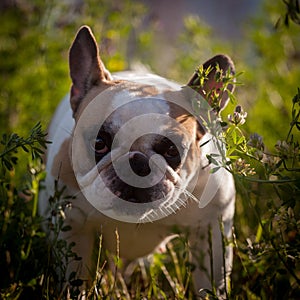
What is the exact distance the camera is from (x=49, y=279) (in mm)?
2045

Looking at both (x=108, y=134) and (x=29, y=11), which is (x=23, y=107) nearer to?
(x=29, y=11)

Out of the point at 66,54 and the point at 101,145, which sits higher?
the point at 66,54

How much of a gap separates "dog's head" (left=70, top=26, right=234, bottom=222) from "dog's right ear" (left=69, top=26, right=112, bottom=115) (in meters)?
0.01

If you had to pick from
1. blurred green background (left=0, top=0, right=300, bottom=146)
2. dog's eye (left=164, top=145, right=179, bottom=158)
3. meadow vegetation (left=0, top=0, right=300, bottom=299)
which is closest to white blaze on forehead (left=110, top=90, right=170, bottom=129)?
dog's eye (left=164, top=145, right=179, bottom=158)

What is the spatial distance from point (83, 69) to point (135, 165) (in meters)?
0.56

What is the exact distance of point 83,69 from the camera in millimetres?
2322

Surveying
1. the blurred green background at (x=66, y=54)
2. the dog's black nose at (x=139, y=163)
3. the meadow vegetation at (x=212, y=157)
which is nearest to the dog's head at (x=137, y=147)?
the dog's black nose at (x=139, y=163)

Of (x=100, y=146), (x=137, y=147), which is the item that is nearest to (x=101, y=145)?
(x=100, y=146)

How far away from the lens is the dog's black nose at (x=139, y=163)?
1953mm

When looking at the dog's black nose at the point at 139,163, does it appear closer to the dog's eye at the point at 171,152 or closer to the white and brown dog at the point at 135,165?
the white and brown dog at the point at 135,165

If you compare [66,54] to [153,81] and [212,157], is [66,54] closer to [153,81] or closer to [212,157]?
[153,81]

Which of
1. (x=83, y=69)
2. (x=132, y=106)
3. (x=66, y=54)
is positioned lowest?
(x=132, y=106)

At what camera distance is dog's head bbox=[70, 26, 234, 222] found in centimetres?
199

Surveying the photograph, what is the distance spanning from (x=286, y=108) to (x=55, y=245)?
2.08 metres
